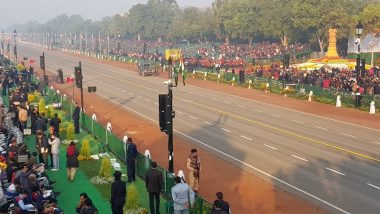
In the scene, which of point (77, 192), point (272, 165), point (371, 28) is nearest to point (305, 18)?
point (371, 28)

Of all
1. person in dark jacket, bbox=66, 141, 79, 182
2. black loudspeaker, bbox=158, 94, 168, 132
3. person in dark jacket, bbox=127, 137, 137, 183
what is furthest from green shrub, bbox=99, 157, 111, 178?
black loudspeaker, bbox=158, 94, 168, 132

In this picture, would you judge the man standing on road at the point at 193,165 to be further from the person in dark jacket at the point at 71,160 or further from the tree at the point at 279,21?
the tree at the point at 279,21

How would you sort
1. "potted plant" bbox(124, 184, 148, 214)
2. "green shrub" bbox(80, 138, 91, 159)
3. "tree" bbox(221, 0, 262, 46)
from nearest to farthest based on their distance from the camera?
1. "potted plant" bbox(124, 184, 148, 214)
2. "green shrub" bbox(80, 138, 91, 159)
3. "tree" bbox(221, 0, 262, 46)

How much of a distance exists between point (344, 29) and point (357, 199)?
64.7 m

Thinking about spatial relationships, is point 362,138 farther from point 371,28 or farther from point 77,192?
point 371,28

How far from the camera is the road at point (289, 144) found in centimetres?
2014

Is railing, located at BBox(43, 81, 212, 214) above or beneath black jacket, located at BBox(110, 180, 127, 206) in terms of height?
beneath

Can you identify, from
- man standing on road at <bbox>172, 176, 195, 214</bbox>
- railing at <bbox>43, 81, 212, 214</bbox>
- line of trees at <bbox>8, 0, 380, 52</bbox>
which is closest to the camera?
man standing on road at <bbox>172, 176, 195, 214</bbox>

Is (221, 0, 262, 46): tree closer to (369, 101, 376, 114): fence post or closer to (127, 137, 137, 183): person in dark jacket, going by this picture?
(369, 101, 376, 114): fence post

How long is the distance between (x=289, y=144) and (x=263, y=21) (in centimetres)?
7518

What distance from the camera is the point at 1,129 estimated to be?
24969 millimetres

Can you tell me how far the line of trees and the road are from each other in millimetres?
37471

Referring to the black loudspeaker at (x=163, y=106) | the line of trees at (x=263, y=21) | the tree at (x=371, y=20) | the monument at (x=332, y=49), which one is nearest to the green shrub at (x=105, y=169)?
the black loudspeaker at (x=163, y=106)

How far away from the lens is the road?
793 inches
